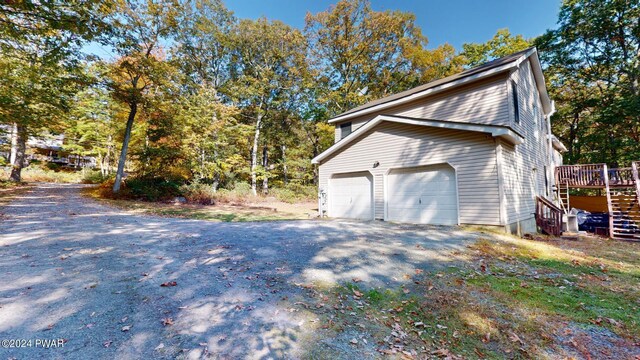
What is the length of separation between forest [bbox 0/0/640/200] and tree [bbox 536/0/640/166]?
78 millimetres

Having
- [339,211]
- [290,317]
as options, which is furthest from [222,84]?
[290,317]

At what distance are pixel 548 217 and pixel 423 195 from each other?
18.7 feet

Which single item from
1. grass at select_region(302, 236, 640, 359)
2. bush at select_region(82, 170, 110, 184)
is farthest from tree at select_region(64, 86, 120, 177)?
grass at select_region(302, 236, 640, 359)

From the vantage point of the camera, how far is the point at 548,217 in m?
10.5

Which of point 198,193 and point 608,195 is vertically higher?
point 198,193

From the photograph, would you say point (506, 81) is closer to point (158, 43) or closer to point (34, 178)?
point (158, 43)

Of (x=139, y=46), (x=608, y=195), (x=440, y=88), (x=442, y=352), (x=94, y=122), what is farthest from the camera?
(x=94, y=122)

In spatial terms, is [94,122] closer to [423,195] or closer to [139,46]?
[139,46]

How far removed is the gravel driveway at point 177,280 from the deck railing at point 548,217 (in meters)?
5.35

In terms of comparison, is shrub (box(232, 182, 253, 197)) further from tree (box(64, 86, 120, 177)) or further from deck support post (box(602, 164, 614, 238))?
deck support post (box(602, 164, 614, 238))

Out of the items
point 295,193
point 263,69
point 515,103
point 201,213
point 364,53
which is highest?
point 364,53

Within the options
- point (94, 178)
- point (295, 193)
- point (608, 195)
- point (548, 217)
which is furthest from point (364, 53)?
point (94, 178)

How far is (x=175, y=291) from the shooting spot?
11.0ft

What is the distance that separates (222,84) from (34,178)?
1770cm
